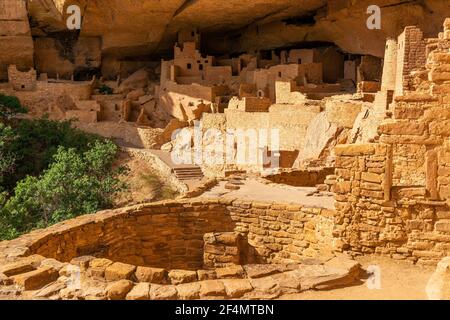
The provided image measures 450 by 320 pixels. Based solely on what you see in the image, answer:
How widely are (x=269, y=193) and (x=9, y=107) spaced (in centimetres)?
2625

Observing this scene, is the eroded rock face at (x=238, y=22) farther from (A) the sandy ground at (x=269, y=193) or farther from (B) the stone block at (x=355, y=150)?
(B) the stone block at (x=355, y=150)

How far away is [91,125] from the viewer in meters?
32.0

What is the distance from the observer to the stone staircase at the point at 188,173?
24355 millimetres

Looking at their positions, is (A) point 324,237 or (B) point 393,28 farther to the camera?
(B) point 393,28

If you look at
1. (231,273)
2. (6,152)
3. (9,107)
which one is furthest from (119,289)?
(9,107)

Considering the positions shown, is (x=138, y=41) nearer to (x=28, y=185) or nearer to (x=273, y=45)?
(x=273, y=45)

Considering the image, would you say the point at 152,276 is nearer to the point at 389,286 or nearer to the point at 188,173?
the point at 389,286

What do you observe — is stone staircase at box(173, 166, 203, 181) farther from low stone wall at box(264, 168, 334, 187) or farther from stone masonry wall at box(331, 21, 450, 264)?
stone masonry wall at box(331, 21, 450, 264)

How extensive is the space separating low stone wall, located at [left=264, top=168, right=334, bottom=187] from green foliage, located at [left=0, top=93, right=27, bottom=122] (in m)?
23.4

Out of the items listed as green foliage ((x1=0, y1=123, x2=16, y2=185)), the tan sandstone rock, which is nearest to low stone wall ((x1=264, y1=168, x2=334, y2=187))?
the tan sandstone rock

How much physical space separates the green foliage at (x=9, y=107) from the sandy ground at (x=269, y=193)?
23.8 m

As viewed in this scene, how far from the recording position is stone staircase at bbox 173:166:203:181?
2435 cm

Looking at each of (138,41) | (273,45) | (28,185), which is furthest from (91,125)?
(273,45)

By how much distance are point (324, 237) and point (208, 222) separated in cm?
229
